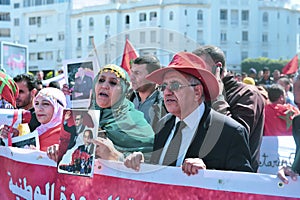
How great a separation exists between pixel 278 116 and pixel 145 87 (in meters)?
2.68

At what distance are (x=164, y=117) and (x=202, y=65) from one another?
48 cm

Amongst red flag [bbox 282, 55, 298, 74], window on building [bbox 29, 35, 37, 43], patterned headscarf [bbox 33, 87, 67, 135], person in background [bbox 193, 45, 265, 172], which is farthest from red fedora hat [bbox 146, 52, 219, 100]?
window on building [bbox 29, 35, 37, 43]

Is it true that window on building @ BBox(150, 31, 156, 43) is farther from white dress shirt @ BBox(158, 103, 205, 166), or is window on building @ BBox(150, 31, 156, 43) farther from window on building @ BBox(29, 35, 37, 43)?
window on building @ BBox(29, 35, 37, 43)

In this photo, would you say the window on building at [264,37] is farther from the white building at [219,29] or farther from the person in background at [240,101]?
the person in background at [240,101]

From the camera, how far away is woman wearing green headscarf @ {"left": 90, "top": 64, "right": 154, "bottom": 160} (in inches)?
136

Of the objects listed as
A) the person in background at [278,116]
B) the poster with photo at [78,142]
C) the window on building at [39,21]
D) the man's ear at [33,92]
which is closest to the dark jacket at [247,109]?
the poster with photo at [78,142]

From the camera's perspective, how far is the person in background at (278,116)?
652cm

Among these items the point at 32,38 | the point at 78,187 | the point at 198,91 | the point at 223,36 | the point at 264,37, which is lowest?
the point at 78,187

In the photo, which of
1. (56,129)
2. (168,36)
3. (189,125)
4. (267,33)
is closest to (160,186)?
(189,125)

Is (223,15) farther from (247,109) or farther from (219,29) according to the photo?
(247,109)

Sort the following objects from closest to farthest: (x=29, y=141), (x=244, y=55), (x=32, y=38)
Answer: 1. (x=29, y=141)
2. (x=244, y=55)
3. (x=32, y=38)

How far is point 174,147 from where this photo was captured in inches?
124

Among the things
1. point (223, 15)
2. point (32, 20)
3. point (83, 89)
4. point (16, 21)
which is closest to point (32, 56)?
point (32, 20)

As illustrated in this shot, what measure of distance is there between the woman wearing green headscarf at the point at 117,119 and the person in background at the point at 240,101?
1.98ft
